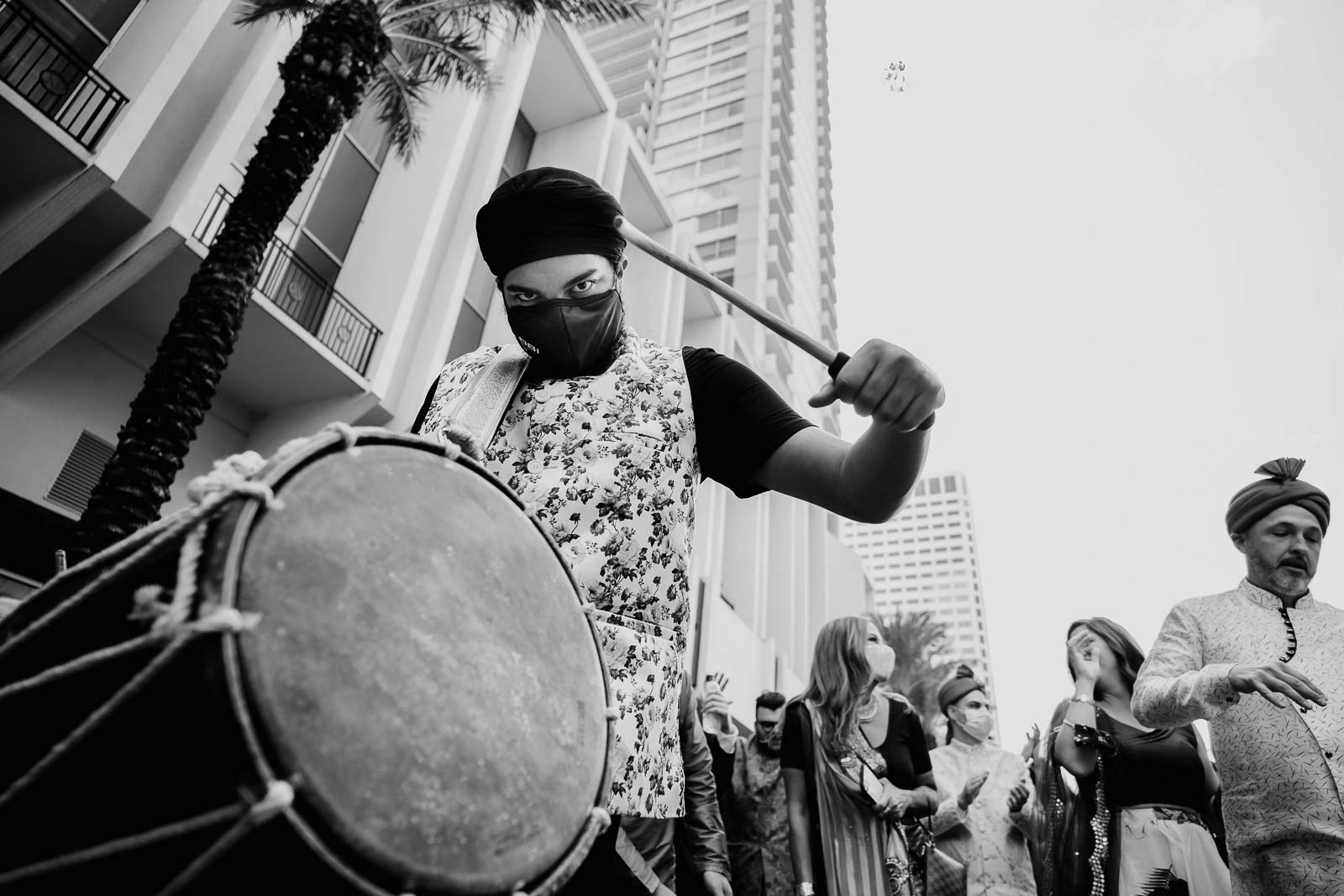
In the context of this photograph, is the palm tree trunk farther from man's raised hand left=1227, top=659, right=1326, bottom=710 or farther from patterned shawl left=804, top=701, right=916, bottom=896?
man's raised hand left=1227, top=659, right=1326, bottom=710

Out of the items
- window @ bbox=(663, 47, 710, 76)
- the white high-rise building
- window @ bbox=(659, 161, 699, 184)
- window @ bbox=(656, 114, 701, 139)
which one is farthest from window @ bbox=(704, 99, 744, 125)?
the white high-rise building

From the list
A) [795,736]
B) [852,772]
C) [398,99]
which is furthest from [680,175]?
[852,772]

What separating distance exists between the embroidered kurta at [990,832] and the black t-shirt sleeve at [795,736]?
4.04 feet

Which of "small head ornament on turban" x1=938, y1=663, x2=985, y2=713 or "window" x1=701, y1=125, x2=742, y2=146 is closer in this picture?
"small head ornament on turban" x1=938, y1=663, x2=985, y2=713

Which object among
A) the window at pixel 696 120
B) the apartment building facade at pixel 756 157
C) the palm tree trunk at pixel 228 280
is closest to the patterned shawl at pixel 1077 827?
the palm tree trunk at pixel 228 280

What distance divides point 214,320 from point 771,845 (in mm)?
5244

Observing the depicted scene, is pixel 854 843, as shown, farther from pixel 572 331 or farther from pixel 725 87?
pixel 725 87

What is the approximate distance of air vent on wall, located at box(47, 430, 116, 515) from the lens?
7.61m

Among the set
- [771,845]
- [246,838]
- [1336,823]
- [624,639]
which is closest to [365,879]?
[246,838]

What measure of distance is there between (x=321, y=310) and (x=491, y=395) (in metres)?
9.32

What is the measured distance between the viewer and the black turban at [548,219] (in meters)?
1.62

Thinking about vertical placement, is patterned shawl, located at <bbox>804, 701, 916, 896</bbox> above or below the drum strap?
below

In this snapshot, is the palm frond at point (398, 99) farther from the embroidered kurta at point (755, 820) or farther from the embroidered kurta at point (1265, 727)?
the embroidered kurta at point (1265, 727)

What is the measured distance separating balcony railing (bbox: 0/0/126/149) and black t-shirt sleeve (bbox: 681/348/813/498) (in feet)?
24.9
